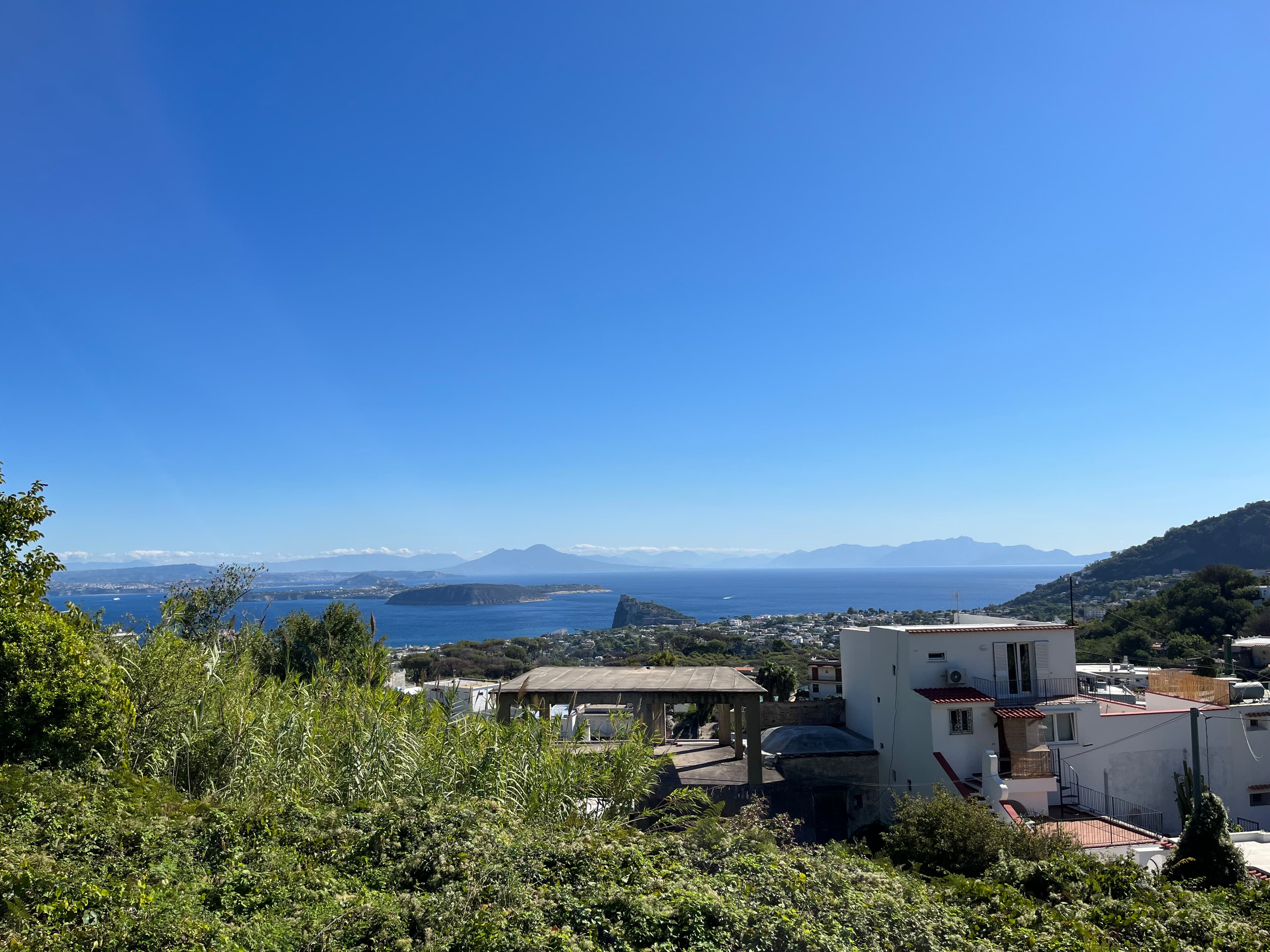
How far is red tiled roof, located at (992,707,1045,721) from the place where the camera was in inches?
578

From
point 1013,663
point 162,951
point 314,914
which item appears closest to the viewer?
point 162,951

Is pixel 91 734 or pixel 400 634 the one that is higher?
pixel 91 734

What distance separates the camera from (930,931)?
407 cm

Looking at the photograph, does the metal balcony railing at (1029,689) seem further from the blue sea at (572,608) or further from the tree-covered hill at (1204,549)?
the tree-covered hill at (1204,549)

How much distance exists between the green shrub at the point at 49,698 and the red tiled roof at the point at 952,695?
14.5 m

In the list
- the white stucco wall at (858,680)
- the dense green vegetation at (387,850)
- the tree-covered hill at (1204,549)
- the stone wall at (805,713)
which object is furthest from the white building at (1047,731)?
the tree-covered hill at (1204,549)

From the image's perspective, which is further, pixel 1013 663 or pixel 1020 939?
pixel 1013 663

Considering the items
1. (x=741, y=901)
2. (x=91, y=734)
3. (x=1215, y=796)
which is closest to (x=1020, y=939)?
(x=741, y=901)

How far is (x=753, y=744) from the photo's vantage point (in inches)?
500

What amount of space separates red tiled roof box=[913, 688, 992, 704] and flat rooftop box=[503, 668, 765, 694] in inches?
176

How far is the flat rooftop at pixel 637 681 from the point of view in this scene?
12242 mm

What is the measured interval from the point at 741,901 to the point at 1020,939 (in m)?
1.81

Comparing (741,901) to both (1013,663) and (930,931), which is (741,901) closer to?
(930,931)

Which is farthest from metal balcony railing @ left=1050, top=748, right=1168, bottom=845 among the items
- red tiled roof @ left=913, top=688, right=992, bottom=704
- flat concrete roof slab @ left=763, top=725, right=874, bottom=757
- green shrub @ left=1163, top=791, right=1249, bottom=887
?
green shrub @ left=1163, top=791, right=1249, bottom=887
